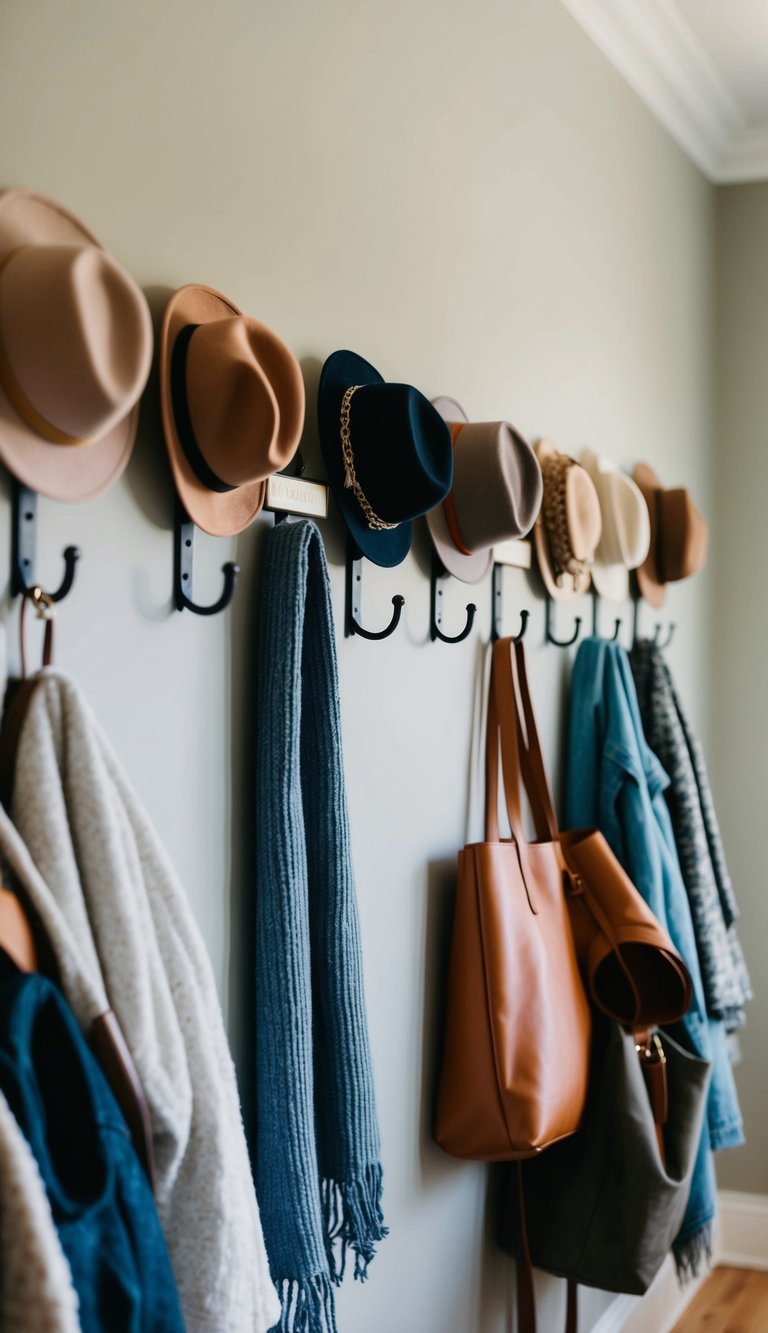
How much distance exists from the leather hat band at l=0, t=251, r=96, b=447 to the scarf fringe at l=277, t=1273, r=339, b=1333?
857mm

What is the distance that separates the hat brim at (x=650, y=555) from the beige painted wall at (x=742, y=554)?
1.97 ft

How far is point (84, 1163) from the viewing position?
2.95ft

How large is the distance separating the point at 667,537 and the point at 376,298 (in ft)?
4.07

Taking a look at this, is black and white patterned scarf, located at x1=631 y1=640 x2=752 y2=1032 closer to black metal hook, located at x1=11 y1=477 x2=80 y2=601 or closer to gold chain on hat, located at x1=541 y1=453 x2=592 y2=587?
gold chain on hat, located at x1=541 y1=453 x2=592 y2=587

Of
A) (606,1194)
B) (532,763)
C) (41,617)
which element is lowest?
(606,1194)

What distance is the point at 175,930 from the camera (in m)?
1.09

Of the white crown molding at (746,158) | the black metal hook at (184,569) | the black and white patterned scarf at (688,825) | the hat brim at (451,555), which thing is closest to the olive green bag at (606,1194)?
the black and white patterned scarf at (688,825)

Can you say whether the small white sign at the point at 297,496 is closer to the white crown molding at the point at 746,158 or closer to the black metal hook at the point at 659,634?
the black metal hook at the point at 659,634

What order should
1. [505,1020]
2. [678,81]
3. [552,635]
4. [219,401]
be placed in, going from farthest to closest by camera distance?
1. [678,81]
2. [552,635]
3. [505,1020]
4. [219,401]

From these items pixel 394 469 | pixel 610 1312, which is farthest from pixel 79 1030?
pixel 610 1312

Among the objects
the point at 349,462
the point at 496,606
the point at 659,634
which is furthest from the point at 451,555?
the point at 659,634

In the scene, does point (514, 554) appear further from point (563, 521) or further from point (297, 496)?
point (297, 496)

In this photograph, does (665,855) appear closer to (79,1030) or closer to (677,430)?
(677,430)

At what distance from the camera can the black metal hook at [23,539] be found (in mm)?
1072
